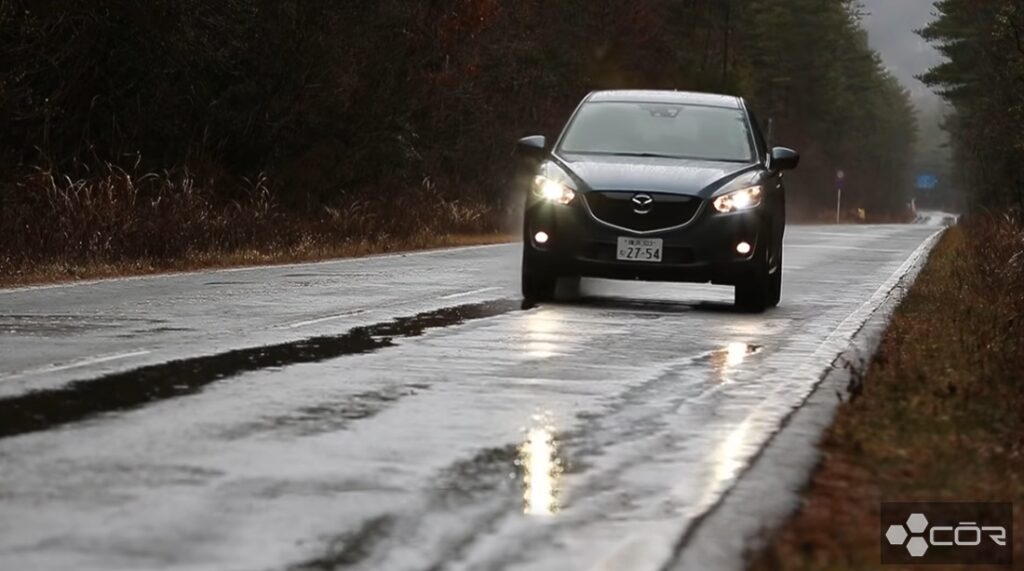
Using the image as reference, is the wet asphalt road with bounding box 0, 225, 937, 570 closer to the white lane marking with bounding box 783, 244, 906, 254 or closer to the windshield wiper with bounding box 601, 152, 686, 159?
the windshield wiper with bounding box 601, 152, 686, 159

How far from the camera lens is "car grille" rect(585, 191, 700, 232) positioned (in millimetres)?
17328

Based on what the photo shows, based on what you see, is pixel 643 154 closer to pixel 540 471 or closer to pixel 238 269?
pixel 238 269

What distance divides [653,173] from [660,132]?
1.38 m

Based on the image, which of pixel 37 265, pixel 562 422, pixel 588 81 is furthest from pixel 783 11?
pixel 562 422

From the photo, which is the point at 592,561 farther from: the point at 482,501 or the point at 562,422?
the point at 562,422

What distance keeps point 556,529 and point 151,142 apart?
25438 mm

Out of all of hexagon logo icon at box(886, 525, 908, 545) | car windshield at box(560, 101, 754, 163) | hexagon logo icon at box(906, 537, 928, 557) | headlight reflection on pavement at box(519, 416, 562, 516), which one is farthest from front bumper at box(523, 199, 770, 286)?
hexagon logo icon at box(906, 537, 928, 557)

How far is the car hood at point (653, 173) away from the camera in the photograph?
1739cm

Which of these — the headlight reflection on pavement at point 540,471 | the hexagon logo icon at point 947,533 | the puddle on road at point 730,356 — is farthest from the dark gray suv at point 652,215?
the hexagon logo icon at point 947,533

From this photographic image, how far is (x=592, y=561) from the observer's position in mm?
6062

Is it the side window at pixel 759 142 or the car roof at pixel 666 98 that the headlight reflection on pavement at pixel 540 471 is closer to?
the side window at pixel 759 142

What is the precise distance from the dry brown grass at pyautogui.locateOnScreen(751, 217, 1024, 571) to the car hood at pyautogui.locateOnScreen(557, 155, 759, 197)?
7.39 feet

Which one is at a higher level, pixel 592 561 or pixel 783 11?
pixel 783 11

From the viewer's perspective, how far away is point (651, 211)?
17.3m
